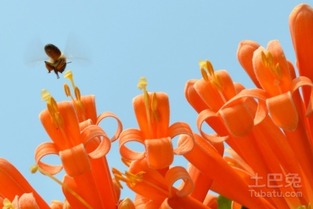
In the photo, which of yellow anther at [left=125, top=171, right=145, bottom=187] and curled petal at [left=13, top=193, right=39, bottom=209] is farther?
yellow anther at [left=125, top=171, right=145, bottom=187]

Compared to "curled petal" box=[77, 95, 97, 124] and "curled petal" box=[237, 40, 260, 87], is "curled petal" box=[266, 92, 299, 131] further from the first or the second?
"curled petal" box=[77, 95, 97, 124]

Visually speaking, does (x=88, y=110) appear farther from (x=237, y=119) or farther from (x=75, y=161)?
(x=237, y=119)

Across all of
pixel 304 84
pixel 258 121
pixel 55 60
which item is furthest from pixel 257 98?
pixel 55 60

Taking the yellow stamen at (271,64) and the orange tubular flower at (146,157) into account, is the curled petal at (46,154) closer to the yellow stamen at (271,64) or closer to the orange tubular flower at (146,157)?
the orange tubular flower at (146,157)

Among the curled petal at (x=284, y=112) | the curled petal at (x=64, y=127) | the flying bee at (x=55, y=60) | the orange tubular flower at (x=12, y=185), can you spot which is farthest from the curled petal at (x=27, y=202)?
the flying bee at (x=55, y=60)

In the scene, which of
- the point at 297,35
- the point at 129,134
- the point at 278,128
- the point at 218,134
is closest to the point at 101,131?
the point at 129,134

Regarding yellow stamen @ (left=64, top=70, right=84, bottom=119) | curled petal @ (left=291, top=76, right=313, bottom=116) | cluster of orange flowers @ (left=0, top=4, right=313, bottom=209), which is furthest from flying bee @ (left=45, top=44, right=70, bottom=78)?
curled petal @ (left=291, top=76, right=313, bottom=116)
